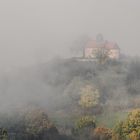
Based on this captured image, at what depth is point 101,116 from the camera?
7012 cm

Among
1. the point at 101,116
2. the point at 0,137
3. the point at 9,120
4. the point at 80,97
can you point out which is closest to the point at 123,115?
the point at 101,116

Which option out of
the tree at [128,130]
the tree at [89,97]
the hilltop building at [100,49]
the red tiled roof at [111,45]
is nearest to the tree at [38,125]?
the tree at [128,130]

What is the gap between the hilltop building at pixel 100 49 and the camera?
89281 mm

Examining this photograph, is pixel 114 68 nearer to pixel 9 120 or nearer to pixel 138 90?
pixel 138 90

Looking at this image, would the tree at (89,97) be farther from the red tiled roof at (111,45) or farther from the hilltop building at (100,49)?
the red tiled roof at (111,45)

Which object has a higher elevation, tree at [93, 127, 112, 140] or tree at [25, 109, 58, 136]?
tree at [25, 109, 58, 136]

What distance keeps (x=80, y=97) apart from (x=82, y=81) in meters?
4.84

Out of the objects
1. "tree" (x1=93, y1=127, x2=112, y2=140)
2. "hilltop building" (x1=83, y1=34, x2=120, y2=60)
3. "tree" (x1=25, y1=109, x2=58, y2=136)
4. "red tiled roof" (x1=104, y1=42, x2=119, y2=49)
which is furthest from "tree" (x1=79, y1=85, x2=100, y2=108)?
"red tiled roof" (x1=104, y1=42, x2=119, y2=49)

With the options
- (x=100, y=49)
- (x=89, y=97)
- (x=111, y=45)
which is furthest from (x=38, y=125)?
(x=111, y=45)

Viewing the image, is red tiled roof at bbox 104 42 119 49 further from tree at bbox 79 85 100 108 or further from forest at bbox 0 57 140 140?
tree at bbox 79 85 100 108

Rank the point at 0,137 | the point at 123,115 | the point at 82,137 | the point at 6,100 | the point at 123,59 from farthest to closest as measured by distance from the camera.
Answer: the point at 123,59 < the point at 6,100 < the point at 123,115 < the point at 82,137 < the point at 0,137

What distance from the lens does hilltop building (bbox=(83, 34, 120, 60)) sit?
3515 inches

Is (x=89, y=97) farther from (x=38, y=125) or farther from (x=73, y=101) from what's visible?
(x=38, y=125)

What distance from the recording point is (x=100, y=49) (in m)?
91.0
